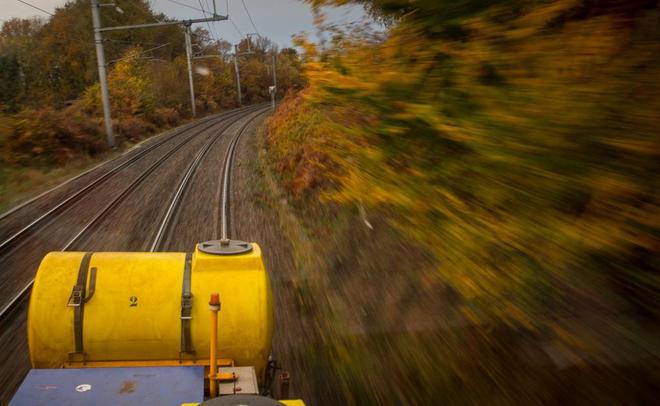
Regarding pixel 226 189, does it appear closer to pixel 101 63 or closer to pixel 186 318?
pixel 186 318

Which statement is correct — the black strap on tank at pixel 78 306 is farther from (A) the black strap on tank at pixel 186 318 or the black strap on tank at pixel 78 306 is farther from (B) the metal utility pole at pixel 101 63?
(B) the metal utility pole at pixel 101 63

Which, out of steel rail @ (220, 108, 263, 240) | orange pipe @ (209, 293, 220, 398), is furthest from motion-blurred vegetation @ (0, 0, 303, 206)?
orange pipe @ (209, 293, 220, 398)

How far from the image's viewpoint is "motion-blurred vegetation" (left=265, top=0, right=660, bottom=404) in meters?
2.77

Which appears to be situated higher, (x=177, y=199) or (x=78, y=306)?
(x=78, y=306)

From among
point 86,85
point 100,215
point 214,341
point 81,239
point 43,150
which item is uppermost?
point 86,85

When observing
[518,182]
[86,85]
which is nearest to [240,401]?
[518,182]

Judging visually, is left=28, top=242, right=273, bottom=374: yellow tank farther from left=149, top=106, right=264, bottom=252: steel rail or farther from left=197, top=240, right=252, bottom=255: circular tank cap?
left=149, top=106, right=264, bottom=252: steel rail

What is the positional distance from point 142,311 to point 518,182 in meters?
3.17

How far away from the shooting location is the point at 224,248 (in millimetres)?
4418

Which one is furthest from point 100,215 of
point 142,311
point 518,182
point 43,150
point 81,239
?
point 518,182

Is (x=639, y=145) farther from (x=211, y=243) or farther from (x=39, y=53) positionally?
(x=39, y=53)

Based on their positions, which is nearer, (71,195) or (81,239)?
(81,239)

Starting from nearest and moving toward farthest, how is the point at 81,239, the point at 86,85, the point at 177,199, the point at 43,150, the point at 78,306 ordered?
the point at 78,306 → the point at 81,239 → the point at 177,199 → the point at 43,150 → the point at 86,85

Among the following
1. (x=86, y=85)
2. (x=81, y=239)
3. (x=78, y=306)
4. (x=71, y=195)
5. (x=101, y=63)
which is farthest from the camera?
(x=86, y=85)
